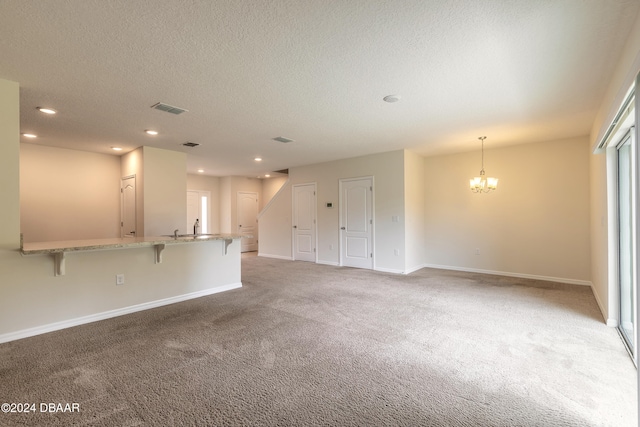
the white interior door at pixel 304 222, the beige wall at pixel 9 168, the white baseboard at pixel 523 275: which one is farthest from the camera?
the white interior door at pixel 304 222

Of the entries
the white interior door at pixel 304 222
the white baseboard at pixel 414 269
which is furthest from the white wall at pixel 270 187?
the white baseboard at pixel 414 269

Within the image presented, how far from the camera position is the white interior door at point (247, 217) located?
32.1 ft

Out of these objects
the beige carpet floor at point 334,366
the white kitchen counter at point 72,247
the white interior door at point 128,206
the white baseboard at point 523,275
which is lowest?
the beige carpet floor at point 334,366

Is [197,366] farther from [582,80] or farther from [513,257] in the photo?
[513,257]

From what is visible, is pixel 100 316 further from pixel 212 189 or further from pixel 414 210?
pixel 212 189

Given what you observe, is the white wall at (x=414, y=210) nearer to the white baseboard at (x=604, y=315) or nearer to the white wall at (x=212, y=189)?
the white baseboard at (x=604, y=315)

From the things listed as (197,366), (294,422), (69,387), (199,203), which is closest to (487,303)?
(294,422)

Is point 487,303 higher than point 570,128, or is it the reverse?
point 570,128

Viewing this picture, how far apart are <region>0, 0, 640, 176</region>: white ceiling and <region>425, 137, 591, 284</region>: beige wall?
102 cm

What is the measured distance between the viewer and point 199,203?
9.30 m

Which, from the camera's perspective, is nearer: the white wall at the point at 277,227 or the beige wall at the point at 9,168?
the beige wall at the point at 9,168

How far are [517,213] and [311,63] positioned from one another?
16.7ft

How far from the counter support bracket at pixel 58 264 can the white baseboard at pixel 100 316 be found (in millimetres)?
555

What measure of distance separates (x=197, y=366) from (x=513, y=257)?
577 centimetres
